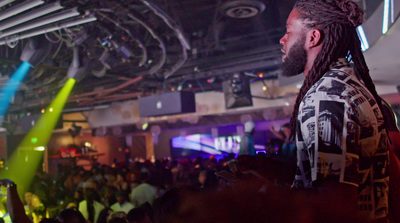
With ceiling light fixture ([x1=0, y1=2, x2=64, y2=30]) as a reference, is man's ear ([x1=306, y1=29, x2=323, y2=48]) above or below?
below

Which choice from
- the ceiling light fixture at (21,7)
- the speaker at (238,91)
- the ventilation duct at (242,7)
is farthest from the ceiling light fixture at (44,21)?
the speaker at (238,91)

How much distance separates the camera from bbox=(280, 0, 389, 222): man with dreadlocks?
2.65ft

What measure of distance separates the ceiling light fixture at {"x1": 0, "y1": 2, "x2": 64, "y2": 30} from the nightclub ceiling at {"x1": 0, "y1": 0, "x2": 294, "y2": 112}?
0.02 metres

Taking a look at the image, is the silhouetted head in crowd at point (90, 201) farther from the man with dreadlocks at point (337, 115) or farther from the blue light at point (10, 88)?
the man with dreadlocks at point (337, 115)

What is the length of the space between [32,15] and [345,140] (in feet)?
13.1

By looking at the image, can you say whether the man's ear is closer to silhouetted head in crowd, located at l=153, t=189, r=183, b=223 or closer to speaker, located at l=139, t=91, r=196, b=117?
silhouetted head in crowd, located at l=153, t=189, r=183, b=223

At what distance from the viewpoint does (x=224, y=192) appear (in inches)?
25.8

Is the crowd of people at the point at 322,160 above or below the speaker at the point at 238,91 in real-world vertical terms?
below

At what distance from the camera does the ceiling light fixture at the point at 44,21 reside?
378 cm

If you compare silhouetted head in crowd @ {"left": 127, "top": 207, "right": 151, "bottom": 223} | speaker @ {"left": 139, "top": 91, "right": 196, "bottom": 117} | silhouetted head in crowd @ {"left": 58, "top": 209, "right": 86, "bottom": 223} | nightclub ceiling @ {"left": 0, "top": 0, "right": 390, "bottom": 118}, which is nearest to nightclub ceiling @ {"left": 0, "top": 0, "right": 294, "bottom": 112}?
nightclub ceiling @ {"left": 0, "top": 0, "right": 390, "bottom": 118}

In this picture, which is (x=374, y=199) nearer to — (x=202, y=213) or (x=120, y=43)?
(x=202, y=213)

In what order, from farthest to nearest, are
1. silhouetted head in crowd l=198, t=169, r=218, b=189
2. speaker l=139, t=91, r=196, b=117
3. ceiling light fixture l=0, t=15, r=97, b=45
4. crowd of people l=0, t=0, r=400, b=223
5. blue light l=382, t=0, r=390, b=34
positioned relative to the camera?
speaker l=139, t=91, r=196, b=117
ceiling light fixture l=0, t=15, r=97, b=45
blue light l=382, t=0, r=390, b=34
silhouetted head in crowd l=198, t=169, r=218, b=189
crowd of people l=0, t=0, r=400, b=223

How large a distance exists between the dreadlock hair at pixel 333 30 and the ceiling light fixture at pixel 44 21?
332cm

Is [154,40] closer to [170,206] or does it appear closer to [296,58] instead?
[296,58]
